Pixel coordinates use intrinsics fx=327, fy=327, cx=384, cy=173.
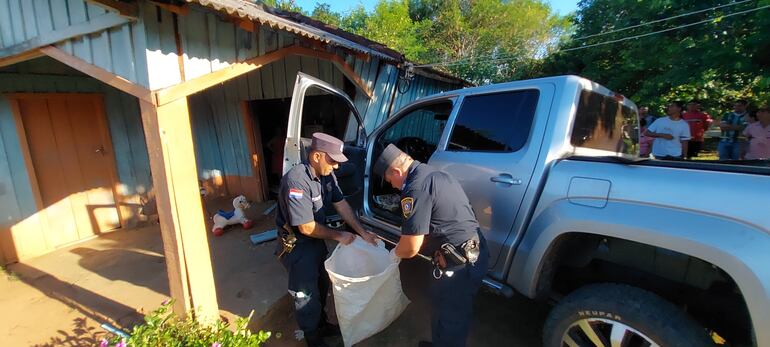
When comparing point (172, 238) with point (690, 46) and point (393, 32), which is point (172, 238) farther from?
point (393, 32)

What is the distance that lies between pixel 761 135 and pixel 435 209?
5591 millimetres

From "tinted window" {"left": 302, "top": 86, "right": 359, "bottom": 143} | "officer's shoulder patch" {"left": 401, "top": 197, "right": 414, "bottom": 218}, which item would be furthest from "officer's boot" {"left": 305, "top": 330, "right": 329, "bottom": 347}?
"tinted window" {"left": 302, "top": 86, "right": 359, "bottom": 143}

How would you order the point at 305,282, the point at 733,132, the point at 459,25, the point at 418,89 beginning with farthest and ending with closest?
1. the point at 459,25
2. the point at 418,89
3. the point at 733,132
4. the point at 305,282

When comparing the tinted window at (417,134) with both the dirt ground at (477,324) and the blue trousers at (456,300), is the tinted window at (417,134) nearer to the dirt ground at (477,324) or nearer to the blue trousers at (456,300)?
the dirt ground at (477,324)

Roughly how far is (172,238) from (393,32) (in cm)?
1585

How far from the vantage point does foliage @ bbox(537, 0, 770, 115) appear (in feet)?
17.4

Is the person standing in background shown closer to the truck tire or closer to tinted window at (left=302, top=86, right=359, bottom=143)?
the truck tire

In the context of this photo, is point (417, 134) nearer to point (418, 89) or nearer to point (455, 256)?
point (418, 89)

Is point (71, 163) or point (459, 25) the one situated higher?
point (459, 25)

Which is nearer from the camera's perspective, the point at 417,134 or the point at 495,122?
the point at 495,122

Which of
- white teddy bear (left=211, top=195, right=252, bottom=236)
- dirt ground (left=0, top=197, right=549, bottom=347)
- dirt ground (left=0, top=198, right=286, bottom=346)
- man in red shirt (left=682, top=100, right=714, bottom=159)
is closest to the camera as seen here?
dirt ground (left=0, top=197, right=549, bottom=347)

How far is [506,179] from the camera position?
219 cm

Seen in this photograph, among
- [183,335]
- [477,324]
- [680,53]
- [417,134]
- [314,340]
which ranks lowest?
[477,324]

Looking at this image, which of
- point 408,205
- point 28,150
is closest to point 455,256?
point 408,205
